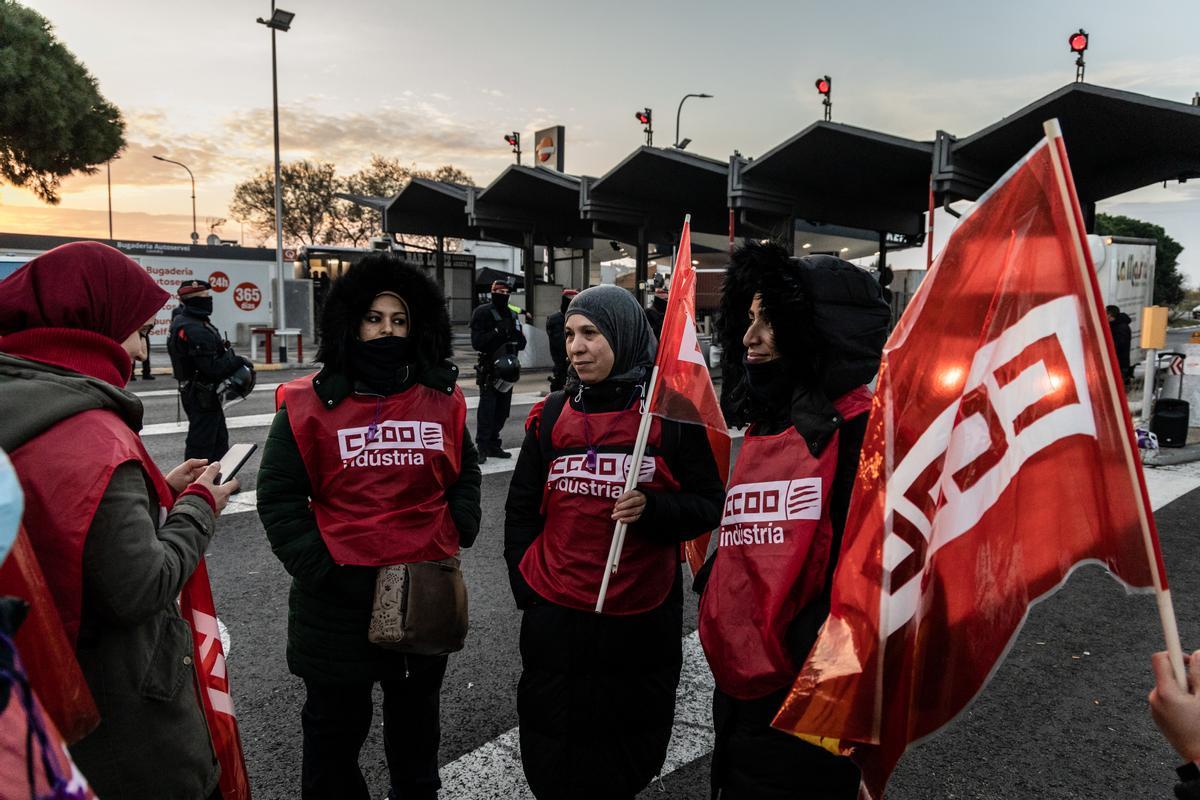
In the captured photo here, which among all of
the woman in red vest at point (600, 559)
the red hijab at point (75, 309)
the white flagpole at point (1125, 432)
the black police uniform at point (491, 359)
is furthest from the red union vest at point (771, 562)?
the black police uniform at point (491, 359)

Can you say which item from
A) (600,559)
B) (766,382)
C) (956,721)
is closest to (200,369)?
(600,559)

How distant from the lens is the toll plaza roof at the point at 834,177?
42.3ft

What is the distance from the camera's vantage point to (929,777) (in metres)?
2.90

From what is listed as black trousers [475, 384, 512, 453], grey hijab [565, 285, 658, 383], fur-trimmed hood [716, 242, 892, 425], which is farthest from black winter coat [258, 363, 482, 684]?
black trousers [475, 384, 512, 453]

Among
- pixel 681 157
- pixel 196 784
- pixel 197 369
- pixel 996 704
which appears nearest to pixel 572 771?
pixel 196 784

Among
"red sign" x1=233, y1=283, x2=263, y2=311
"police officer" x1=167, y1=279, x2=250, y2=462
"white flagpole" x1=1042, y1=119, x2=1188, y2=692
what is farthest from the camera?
"red sign" x1=233, y1=283, x2=263, y2=311

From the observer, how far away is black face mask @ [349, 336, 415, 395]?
2457mm

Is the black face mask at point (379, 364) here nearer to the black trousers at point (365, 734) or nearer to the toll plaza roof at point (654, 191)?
the black trousers at point (365, 734)

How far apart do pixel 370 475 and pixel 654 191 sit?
52.8 feet

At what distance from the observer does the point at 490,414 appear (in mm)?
8352

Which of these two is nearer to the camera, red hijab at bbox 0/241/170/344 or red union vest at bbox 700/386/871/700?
red hijab at bbox 0/241/170/344

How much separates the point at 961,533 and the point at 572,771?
1268mm

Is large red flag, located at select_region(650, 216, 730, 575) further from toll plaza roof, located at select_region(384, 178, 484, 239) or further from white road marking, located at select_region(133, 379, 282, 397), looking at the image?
toll plaza roof, located at select_region(384, 178, 484, 239)

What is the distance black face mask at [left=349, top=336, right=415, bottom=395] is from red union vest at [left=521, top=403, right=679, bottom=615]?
0.54m
